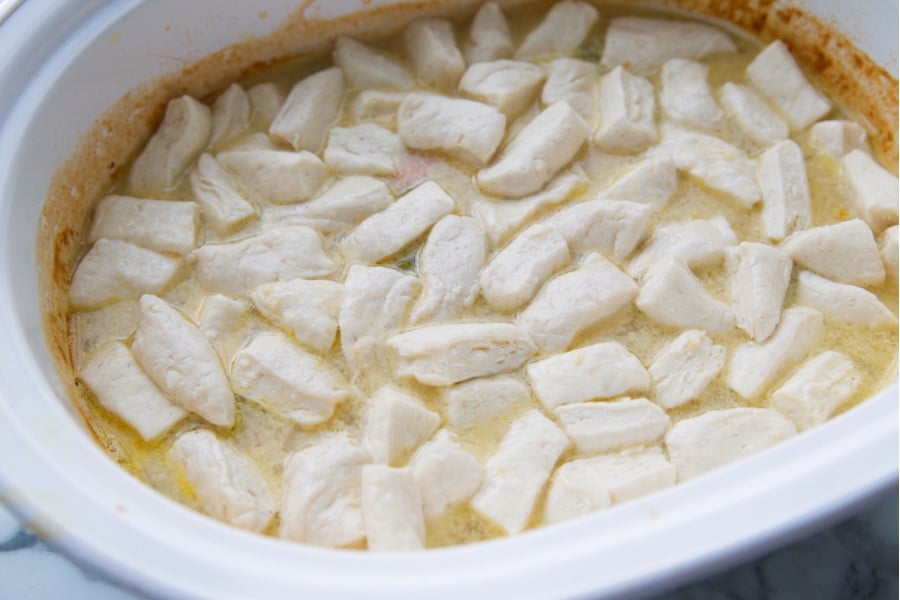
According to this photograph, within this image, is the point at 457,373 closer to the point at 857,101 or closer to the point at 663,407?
the point at 663,407

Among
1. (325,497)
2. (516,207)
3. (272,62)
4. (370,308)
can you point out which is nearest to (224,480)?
(325,497)

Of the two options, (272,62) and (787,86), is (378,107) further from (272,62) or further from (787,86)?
(787,86)

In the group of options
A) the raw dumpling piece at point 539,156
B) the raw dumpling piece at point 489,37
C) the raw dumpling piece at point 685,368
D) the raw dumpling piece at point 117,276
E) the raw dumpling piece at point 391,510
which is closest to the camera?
the raw dumpling piece at point 391,510

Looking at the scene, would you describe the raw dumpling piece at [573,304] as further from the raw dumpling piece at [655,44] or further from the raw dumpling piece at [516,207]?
the raw dumpling piece at [655,44]

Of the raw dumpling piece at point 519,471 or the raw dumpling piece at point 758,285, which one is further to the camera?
the raw dumpling piece at point 758,285

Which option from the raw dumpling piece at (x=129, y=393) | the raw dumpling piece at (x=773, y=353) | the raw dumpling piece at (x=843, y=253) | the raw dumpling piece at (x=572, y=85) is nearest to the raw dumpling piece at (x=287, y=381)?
the raw dumpling piece at (x=129, y=393)

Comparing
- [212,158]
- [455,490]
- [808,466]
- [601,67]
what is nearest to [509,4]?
[601,67]

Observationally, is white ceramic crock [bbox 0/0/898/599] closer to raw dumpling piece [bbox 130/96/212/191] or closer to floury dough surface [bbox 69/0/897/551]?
floury dough surface [bbox 69/0/897/551]

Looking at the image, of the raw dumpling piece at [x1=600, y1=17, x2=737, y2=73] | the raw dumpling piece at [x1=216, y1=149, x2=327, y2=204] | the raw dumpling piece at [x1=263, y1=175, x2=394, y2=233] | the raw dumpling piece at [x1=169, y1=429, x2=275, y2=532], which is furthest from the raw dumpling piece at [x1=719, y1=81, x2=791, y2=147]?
the raw dumpling piece at [x1=169, y1=429, x2=275, y2=532]
